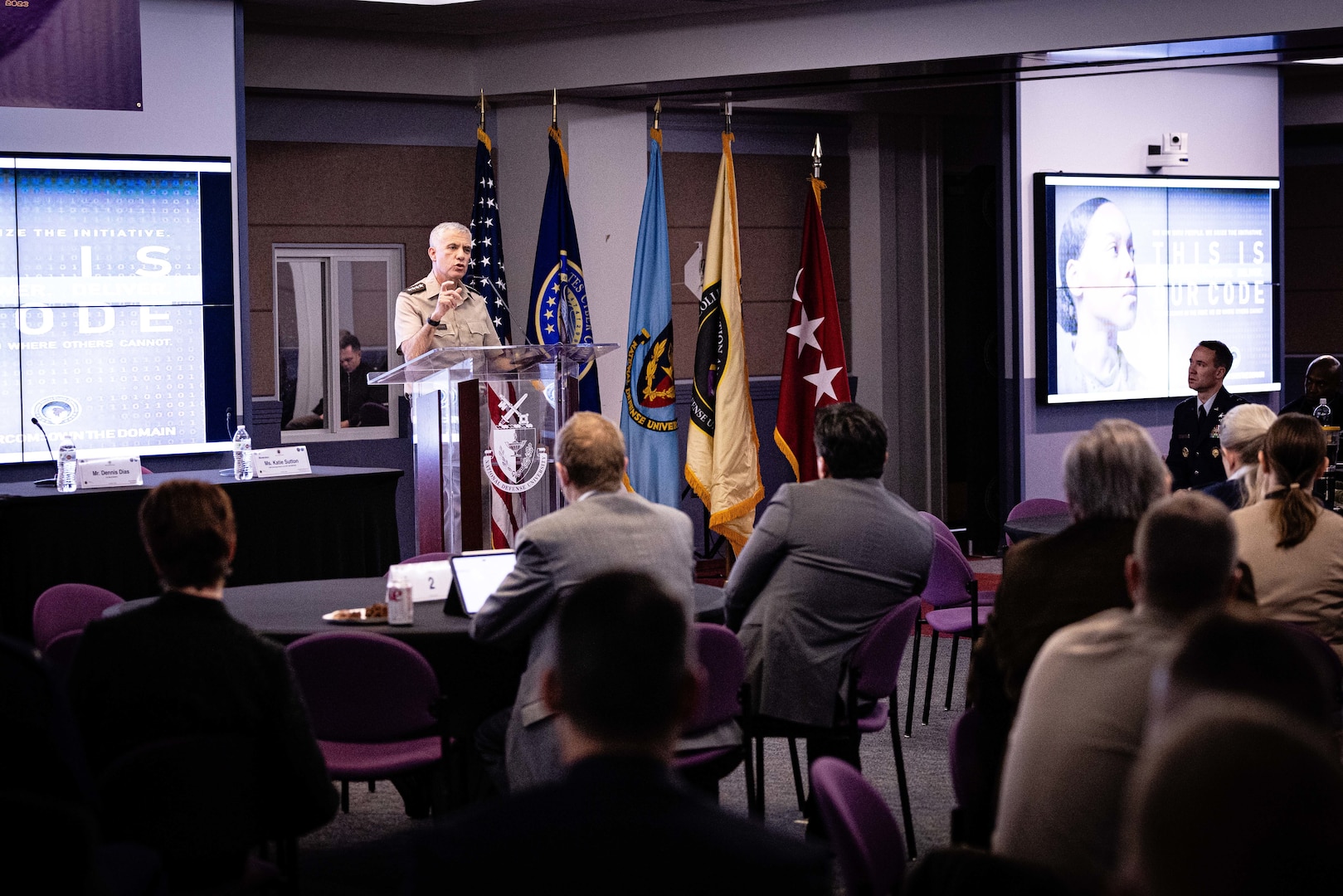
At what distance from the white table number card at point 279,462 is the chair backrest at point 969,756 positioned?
12.4ft

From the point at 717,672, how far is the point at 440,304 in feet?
8.54

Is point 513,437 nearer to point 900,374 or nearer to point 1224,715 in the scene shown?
point 1224,715

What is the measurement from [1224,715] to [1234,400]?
5862 millimetres

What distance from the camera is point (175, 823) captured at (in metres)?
2.48

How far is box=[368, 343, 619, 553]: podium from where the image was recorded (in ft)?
16.9

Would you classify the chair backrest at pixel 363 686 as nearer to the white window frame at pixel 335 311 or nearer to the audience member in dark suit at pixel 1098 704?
the audience member in dark suit at pixel 1098 704

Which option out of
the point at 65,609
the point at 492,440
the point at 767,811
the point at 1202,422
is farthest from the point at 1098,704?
the point at 1202,422

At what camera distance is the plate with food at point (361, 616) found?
11.6 ft

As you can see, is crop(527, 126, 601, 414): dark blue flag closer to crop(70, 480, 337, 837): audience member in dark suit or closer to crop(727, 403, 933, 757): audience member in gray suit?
crop(727, 403, 933, 757): audience member in gray suit

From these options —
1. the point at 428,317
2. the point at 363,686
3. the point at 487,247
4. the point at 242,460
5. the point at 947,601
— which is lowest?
the point at 947,601

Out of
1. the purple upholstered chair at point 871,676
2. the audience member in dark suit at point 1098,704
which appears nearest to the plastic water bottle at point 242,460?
the purple upholstered chair at point 871,676

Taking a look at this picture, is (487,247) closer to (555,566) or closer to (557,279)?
(557,279)

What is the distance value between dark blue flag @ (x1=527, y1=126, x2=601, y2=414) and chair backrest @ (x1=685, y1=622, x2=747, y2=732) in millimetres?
4116

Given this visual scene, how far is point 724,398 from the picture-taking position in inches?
303
